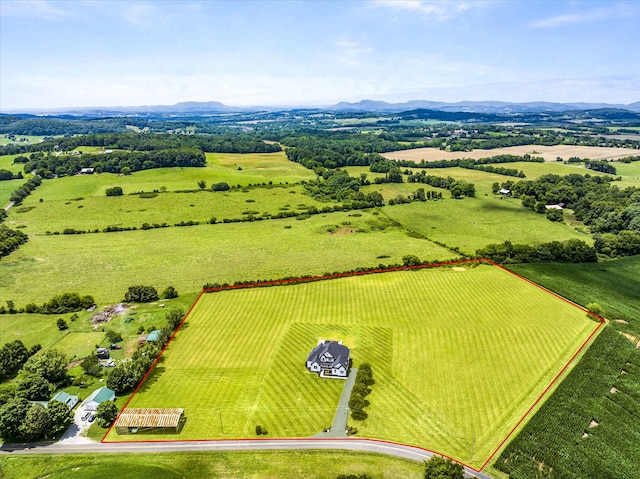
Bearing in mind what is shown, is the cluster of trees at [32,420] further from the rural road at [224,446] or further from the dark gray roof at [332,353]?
the dark gray roof at [332,353]

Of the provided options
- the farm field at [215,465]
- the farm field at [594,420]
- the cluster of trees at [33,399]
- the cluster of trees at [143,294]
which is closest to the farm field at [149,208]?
the cluster of trees at [143,294]

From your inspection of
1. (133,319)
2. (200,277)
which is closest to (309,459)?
(133,319)

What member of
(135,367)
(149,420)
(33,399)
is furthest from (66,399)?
(149,420)

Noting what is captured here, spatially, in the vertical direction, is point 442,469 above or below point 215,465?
above

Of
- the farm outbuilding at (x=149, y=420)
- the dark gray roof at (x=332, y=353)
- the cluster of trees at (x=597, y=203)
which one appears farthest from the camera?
the cluster of trees at (x=597, y=203)

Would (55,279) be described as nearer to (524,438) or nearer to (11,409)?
(11,409)

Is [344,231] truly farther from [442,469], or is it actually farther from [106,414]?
[442,469]

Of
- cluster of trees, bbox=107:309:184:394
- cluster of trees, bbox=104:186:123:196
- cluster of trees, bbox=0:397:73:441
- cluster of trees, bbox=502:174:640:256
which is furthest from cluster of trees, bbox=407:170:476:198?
Answer: cluster of trees, bbox=0:397:73:441
